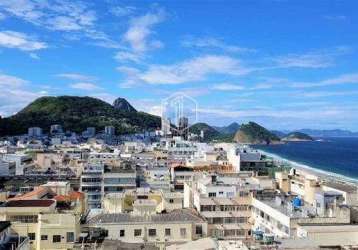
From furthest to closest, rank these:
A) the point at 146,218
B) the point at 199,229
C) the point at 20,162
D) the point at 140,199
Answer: the point at 20,162 < the point at 140,199 < the point at 199,229 < the point at 146,218

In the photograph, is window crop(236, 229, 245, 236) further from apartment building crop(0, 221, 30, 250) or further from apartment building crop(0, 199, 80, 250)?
apartment building crop(0, 221, 30, 250)

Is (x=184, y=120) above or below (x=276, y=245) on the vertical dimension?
above

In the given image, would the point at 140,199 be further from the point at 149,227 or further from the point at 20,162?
the point at 20,162

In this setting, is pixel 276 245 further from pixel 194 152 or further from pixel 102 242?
pixel 194 152

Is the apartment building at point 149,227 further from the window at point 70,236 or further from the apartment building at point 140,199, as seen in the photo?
the apartment building at point 140,199

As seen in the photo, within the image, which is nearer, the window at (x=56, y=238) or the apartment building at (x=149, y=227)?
the window at (x=56, y=238)

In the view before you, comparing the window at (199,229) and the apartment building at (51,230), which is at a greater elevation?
the apartment building at (51,230)

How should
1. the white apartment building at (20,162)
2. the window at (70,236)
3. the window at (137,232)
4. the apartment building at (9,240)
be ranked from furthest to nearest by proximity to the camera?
the white apartment building at (20,162) → the window at (137,232) → the window at (70,236) → the apartment building at (9,240)

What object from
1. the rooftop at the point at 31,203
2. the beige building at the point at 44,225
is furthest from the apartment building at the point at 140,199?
the beige building at the point at 44,225

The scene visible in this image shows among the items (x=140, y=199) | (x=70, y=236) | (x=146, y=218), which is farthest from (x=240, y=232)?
(x=70, y=236)

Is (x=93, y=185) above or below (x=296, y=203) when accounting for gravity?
below

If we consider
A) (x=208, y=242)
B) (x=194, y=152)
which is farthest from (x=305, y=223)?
(x=194, y=152)
